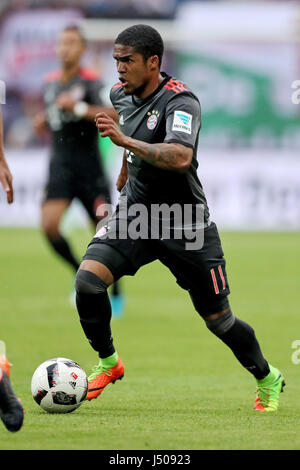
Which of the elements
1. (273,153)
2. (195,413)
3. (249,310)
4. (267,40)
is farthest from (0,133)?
(267,40)

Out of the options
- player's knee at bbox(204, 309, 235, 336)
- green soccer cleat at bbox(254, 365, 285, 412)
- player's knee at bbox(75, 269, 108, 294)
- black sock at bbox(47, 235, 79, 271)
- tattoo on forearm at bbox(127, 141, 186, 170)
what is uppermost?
tattoo on forearm at bbox(127, 141, 186, 170)

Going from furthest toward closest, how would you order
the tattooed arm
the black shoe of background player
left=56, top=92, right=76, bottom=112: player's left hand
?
1. left=56, top=92, right=76, bottom=112: player's left hand
2. the tattooed arm
3. the black shoe of background player

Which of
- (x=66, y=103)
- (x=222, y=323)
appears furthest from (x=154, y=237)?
(x=66, y=103)

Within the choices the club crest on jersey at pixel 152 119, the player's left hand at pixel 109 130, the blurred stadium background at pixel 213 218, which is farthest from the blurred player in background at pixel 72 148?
the player's left hand at pixel 109 130

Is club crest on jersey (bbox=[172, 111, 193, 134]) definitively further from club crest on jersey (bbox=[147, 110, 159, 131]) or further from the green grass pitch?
the green grass pitch

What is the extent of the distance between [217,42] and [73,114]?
1451 centimetres

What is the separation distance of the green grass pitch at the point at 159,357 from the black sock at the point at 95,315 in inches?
17.3

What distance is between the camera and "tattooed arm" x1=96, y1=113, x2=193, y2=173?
220 inches

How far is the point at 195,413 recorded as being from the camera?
612 cm

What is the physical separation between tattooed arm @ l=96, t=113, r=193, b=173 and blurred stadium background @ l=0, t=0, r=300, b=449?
4.75 ft

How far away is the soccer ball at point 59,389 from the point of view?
6020 millimetres

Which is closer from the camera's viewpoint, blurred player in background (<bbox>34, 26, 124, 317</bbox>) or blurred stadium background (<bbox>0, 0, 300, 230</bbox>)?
blurred player in background (<bbox>34, 26, 124, 317</bbox>)

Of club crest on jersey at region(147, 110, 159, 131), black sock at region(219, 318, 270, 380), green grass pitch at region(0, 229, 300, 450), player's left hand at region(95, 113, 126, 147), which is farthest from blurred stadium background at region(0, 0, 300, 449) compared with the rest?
club crest on jersey at region(147, 110, 159, 131)

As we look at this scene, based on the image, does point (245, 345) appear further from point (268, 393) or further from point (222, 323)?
point (268, 393)
